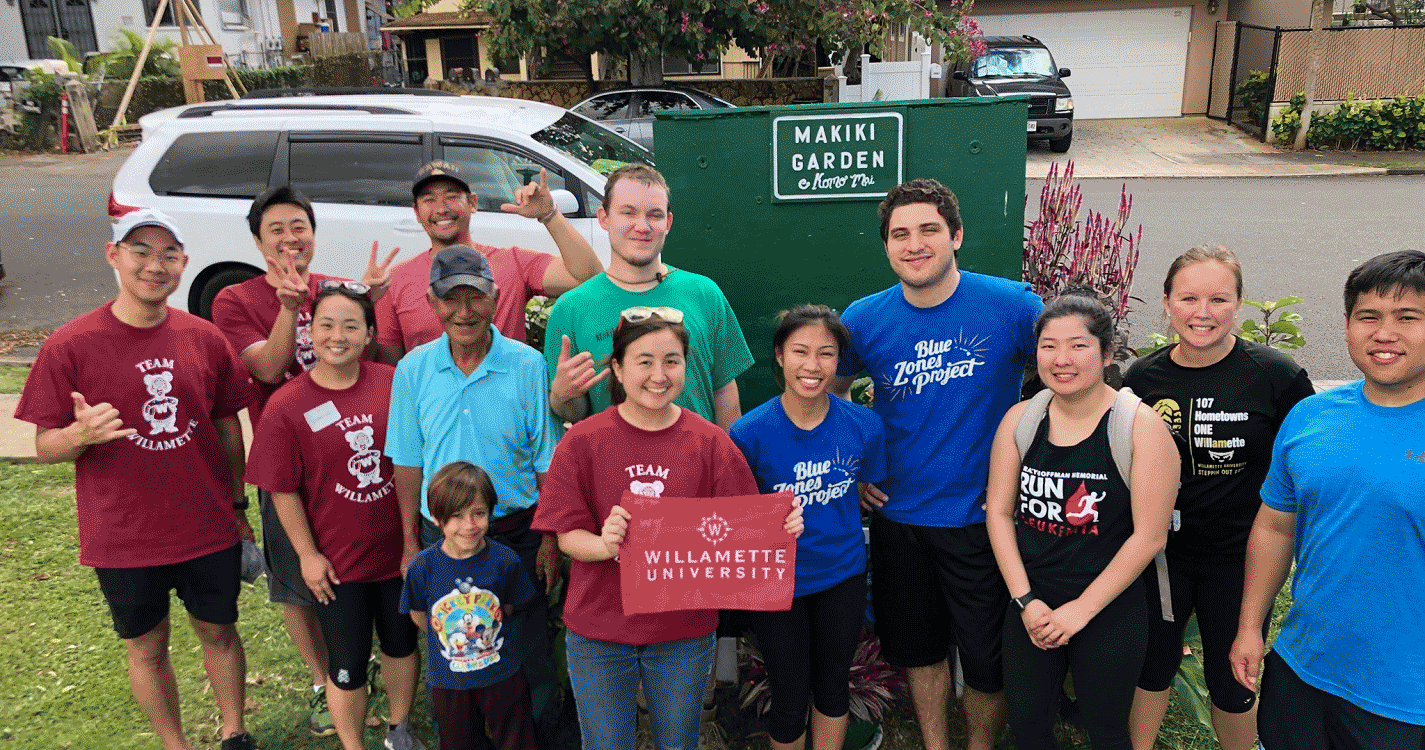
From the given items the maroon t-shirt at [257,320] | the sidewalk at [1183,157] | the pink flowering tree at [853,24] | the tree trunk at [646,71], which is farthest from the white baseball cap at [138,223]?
the tree trunk at [646,71]

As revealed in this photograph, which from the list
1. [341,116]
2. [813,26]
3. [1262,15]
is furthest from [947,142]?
[1262,15]

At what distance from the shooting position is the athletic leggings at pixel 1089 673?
9.38 ft

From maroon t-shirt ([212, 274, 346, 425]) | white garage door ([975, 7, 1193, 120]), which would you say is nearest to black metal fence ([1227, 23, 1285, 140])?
white garage door ([975, 7, 1193, 120])

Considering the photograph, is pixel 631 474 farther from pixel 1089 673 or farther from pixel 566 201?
pixel 566 201

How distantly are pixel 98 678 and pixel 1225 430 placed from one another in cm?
431

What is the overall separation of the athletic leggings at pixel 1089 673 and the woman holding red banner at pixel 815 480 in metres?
0.49

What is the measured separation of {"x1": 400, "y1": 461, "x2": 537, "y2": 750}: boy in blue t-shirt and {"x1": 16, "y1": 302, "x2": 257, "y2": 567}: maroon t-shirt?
0.82 meters

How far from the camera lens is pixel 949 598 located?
3215mm

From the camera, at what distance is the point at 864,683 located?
360cm

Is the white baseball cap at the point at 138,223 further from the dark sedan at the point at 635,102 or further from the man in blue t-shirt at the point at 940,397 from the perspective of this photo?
the dark sedan at the point at 635,102

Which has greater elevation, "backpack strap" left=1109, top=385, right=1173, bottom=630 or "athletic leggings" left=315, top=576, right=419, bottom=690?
"backpack strap" left=1109, top=385, right=1173, bottom=630

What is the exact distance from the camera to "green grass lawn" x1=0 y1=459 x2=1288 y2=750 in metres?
3.75

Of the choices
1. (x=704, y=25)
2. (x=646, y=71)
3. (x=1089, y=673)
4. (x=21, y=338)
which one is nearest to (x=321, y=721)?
(x=1089, y=673)

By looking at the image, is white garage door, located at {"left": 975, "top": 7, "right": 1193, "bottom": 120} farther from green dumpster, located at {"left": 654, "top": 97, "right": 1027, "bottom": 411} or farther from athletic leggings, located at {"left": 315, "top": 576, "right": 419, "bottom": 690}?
athletic leggings, located at {"left": 315, "top": 576, "right": 419, "bottom": 690}
